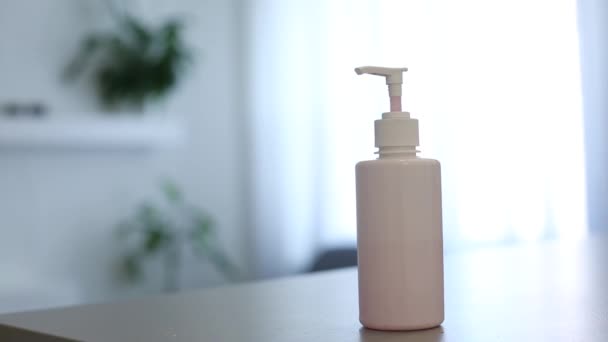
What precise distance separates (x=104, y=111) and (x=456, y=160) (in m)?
1.44

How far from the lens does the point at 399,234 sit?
23.2 inches

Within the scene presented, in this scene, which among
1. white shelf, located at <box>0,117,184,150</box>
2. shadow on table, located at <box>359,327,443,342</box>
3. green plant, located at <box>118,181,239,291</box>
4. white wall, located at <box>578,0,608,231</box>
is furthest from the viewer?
green plant, located at <box>118,181,239,291</box>

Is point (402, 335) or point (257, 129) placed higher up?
point (257, 129)

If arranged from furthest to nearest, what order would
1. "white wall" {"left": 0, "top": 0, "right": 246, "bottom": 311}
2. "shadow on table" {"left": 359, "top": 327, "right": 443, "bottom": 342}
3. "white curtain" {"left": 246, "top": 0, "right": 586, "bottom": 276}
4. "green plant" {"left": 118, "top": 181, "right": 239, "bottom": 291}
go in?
"green plant" {"left": 118, "top": 181, "right": 239, "bottom": 291}
"white wall" {"left": 0, "top": 0, "right": 246, "bottom": 311}
"white curtain" {"left": 246, "top": 0, "right": 586, "bottom": 276}
"shadow on table" {"left": 359, "top": 327, "right": 443, "bottom": 342}

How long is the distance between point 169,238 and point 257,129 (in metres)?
0.67

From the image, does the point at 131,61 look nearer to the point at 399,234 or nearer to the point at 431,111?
the point at 431,111

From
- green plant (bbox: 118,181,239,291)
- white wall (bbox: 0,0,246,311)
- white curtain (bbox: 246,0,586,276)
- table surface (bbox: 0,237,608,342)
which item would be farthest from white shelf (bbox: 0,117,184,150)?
table surface (bbox: 0,237,608,342)

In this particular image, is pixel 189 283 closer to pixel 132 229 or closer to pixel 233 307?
pixel 132 229

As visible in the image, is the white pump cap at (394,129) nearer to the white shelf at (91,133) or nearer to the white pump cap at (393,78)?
the white pump cap at (393,78)

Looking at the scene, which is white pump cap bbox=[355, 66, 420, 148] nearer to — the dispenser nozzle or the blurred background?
the dispenser nozzle

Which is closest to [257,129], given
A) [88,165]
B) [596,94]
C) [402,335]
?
[88,165]

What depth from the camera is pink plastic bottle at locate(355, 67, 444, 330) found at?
58 cm

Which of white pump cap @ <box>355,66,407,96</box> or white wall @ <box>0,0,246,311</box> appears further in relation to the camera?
white wall @ <box>0,0,246,311</box>

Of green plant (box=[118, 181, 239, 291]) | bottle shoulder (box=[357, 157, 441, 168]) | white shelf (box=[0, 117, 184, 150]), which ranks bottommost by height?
green plant (box=[118, 181, 239, 291])
